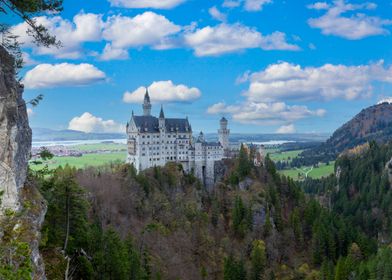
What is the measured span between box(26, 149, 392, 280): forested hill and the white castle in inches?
191

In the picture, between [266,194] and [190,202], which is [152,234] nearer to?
[190,202]

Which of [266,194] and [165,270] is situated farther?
[266,194]

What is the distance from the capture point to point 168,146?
11619 centimetres

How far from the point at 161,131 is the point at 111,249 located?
68.3 m

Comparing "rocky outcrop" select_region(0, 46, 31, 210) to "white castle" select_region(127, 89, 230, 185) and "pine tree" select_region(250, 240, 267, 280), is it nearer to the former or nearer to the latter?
"pine tree" select_region(250, 240, 267, 280)

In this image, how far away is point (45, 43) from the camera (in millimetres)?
27781

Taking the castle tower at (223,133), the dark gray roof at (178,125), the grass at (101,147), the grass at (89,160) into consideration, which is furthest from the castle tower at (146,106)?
the grass at (101,147)

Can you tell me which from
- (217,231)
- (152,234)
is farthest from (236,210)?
(152,234)

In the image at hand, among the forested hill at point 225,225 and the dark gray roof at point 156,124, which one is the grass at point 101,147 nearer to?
the dark gray roof at point 156,124

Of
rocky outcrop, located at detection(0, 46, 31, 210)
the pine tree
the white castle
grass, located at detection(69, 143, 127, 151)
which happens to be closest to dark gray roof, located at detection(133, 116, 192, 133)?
the white castle

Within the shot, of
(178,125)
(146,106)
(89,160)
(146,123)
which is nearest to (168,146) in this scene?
(178,125)

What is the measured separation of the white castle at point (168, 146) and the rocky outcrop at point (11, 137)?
82795mm

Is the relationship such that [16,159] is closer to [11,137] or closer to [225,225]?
[11,137]

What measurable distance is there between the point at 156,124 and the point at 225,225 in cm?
3137
